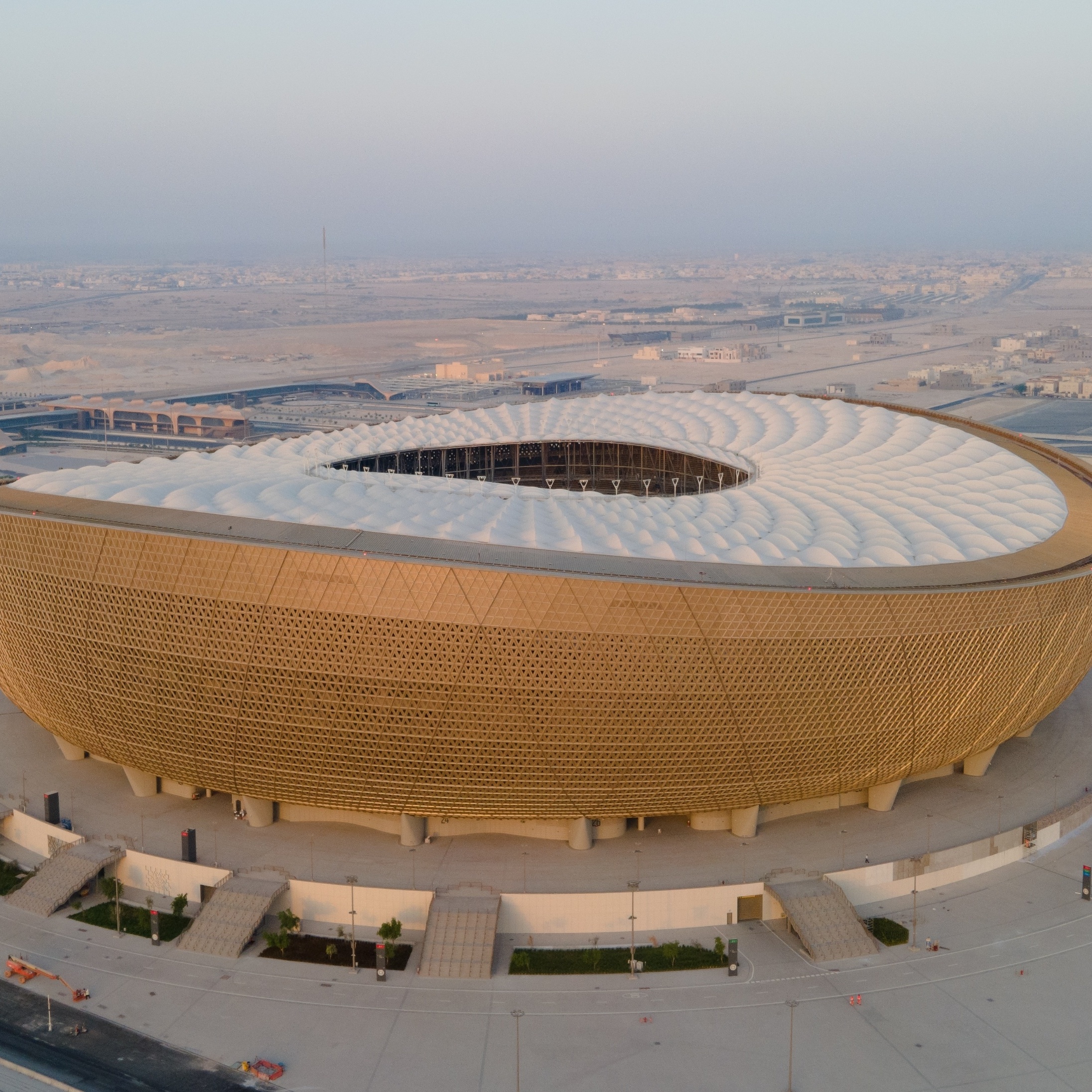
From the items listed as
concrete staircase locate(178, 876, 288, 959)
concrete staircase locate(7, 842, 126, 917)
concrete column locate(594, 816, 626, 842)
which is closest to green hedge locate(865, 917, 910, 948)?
concrete column locate(594, 816, 626, 842)

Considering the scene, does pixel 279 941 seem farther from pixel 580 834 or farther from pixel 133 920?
pixel 580 834

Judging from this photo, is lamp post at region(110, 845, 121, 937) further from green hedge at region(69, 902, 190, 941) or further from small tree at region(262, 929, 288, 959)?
small tree at region(262, 929, 288, 959)

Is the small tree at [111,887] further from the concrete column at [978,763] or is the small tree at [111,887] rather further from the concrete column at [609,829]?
the concrete column at [978,763]

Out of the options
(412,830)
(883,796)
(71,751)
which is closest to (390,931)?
(412,830)

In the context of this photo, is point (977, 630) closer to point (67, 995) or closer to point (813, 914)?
point (813, 914)

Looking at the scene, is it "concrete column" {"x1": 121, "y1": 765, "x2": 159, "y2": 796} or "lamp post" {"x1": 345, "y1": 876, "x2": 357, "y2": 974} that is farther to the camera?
"concrete column" {"x1": 121, "y1": 765, "x2": 159, "y2": 796}

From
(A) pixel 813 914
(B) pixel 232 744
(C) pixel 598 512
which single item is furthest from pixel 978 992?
(B) pixel 232 744
